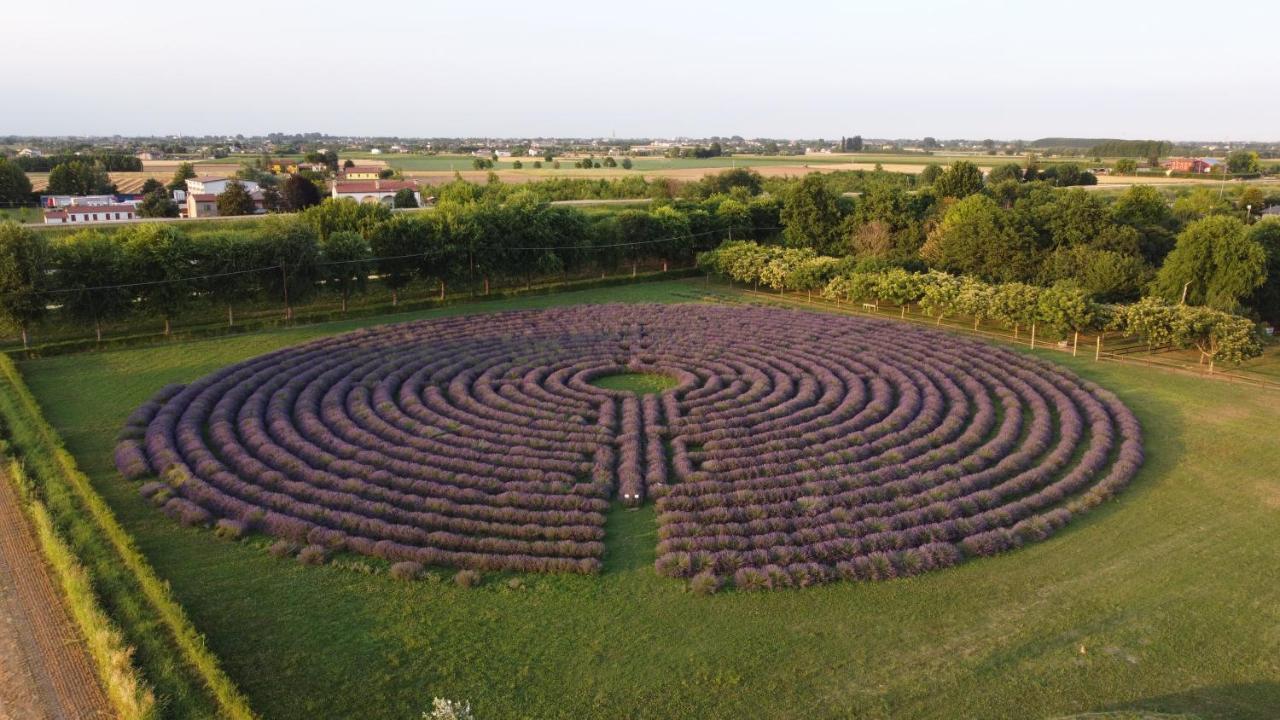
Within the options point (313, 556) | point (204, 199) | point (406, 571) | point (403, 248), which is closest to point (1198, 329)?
point (406, 571)

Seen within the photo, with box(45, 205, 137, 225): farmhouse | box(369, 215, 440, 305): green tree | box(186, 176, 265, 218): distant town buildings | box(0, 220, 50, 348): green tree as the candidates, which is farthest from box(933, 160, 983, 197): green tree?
box(45, 205, 137, 225): farmhouse

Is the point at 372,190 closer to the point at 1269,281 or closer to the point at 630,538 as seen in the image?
the point at 1269,281

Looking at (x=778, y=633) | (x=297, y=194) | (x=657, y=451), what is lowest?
(x=778, y=633)

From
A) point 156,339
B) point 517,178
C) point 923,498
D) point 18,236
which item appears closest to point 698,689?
point 923,498

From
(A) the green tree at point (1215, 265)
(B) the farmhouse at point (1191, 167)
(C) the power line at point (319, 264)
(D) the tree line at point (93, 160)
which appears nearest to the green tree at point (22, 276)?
(C) the power line at point (319, 264)

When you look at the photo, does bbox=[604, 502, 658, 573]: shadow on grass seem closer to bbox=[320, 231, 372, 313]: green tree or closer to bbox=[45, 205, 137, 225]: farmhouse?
bbox=[320, 231, 372, 313]: green tree

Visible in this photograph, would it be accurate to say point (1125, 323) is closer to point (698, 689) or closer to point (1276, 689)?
point (1276, 689)
